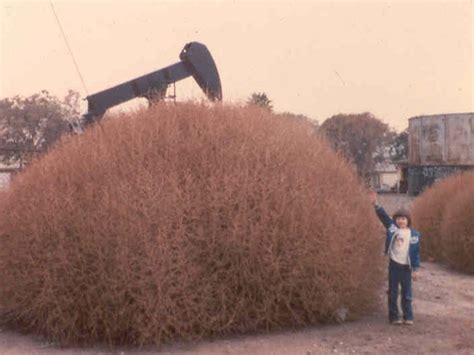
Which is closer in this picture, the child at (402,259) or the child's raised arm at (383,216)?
the child at (402,259)

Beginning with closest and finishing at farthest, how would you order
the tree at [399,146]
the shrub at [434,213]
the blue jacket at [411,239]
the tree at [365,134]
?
1. the blue jacket at [411,239]
2. the shrub at [434,213]
3. the tree at [365,134]
4. the tree at [399,146]

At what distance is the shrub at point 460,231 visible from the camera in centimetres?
1214

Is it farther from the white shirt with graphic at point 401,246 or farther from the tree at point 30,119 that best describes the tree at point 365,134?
the white shirt with graphic at point 401,246

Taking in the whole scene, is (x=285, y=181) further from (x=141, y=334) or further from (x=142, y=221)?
(x=141, y=334)

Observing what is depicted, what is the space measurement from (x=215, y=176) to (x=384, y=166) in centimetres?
5813

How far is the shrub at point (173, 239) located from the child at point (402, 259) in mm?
351

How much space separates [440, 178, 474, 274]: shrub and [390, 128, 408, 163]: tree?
51.5 meters

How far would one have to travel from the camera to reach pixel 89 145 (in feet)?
24.3

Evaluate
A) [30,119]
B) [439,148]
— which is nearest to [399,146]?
[439,148]

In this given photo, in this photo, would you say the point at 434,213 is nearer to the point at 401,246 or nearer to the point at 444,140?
the point at 401,246

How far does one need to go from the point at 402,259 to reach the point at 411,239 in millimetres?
232

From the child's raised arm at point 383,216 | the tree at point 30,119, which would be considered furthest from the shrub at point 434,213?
the tree at point 30,119

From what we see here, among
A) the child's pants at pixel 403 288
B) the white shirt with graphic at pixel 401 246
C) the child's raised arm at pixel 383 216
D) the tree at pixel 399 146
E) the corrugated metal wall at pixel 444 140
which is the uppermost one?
the tree at pixel 399 146

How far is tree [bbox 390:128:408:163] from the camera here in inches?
2505
